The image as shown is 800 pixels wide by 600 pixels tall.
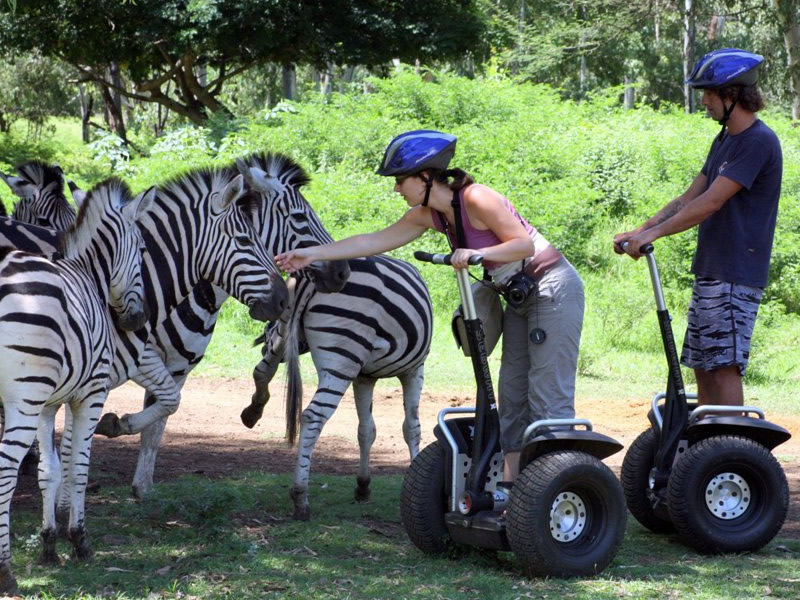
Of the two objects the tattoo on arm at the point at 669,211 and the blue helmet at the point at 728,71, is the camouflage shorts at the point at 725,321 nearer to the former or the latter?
the tattoo on arm at the point at 669,211

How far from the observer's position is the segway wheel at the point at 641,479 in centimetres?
565

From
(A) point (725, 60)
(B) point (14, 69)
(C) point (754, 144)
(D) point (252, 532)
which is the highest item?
(B) point (14, 69)

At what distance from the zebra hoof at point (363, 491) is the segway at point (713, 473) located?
2.03 metres

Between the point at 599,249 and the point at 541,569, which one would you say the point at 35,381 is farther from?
the point at 599,249

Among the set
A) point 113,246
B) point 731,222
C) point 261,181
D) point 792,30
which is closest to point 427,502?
point 113,246

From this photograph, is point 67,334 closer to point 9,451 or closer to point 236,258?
point 9,451

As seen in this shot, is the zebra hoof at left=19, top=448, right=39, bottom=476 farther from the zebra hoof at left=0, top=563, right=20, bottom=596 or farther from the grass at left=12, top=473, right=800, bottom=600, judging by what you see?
the zebra hoof at left=0, top=563, right=20, bottom=596

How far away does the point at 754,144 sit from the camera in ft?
17.6

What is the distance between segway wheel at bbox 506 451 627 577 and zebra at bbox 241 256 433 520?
1.94 m

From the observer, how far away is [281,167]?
269 inches

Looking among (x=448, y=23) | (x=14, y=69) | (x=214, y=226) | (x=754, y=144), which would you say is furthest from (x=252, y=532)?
(x=14, y=69)

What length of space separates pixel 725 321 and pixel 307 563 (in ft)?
8.22

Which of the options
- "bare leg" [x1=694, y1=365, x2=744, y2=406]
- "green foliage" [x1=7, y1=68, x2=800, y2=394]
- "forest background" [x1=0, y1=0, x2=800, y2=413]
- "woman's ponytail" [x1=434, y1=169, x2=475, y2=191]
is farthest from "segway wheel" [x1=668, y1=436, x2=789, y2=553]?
"green foliage" [x1=7, y1=68, x2=800, y2=394]

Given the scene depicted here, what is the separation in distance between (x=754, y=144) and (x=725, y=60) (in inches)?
18.3
